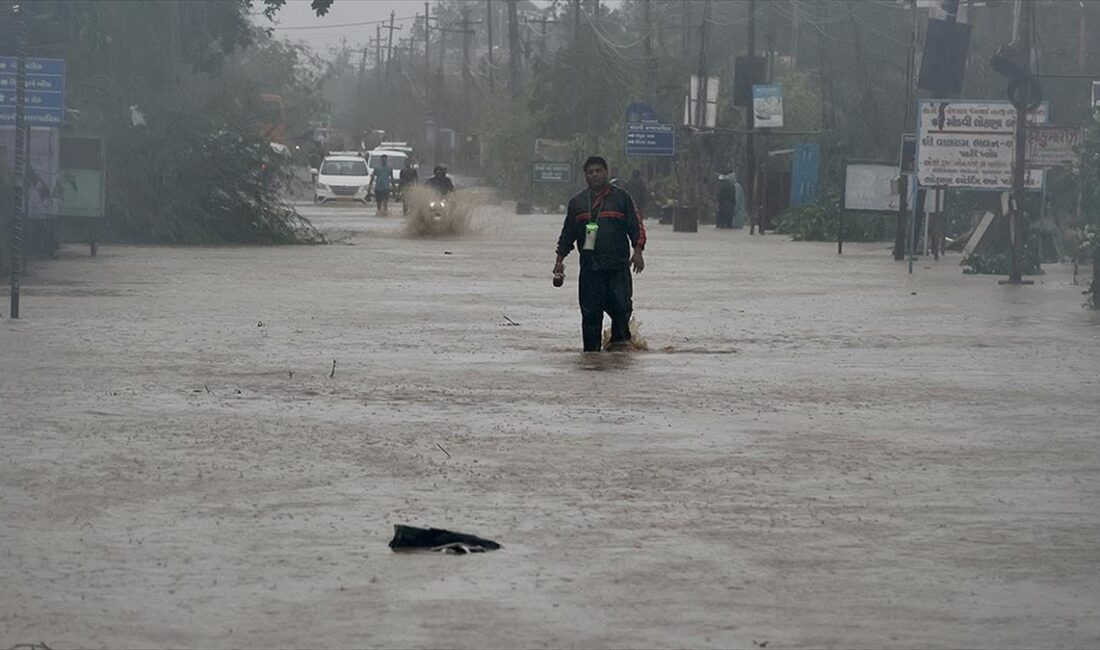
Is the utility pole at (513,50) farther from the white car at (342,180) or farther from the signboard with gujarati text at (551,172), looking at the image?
the signboard with gujarati text at (551,172)

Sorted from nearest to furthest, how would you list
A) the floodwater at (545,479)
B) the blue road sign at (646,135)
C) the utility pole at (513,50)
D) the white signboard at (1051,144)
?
1. the floodwater at (545,479)
2. the white signboard at (1051,144)
3. the blue road sign at (646,135)
4. the utility pole at (513,50)

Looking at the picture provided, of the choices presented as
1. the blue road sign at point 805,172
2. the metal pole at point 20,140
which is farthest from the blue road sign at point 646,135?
the metal pole at point 20,140

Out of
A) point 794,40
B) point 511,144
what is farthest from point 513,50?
point 511,144

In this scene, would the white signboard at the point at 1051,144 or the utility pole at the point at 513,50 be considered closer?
the white signboard at the point at 1051,144

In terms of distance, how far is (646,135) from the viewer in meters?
63.2

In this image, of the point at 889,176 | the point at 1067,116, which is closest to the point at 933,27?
the point at 889,176

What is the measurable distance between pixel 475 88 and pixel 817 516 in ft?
393

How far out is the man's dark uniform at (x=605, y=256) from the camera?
18422 millimetres

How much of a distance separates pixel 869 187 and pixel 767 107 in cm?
1508

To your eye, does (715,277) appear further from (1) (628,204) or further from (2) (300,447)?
(2) (300,447)

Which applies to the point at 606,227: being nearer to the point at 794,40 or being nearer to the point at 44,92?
the point at 44,92

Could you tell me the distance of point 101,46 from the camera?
4325cm

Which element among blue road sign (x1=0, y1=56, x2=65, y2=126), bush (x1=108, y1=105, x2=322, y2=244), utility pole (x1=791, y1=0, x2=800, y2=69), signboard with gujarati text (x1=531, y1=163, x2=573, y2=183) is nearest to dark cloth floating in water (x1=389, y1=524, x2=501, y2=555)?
blue road sign (x1=0, y1=56, x2=65, y2=126)

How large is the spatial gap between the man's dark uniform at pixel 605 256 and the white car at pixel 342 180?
52.1 metres
